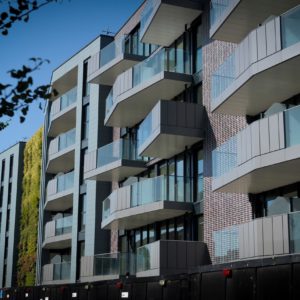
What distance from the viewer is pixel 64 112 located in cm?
4475

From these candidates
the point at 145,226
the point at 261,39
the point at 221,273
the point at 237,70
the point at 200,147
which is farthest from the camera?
the point at 145,226

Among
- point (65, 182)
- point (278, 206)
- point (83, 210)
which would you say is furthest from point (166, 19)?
point (65, 182)

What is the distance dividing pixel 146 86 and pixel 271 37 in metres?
10.6

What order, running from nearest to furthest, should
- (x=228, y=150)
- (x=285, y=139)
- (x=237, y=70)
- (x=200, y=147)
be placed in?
(x=285, y=139)
(x=237, y=70)
(x=228, y=150)
(x=200, y=147)

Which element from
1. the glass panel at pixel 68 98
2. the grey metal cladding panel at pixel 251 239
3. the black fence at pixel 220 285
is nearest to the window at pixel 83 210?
the glass panel at pixel 68 98

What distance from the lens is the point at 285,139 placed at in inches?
720

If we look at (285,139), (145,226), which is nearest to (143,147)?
(145,226)

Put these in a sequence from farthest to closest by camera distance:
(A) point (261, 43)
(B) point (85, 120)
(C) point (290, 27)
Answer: (B) point (85, 120) → (A) point (261, 43) → (C) point (290, 27)

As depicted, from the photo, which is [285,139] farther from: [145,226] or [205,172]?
[145,226]

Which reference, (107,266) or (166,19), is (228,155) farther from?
(107,266)

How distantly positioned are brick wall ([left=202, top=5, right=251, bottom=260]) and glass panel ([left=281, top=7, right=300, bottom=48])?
5395mm

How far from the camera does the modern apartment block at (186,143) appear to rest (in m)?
19.5

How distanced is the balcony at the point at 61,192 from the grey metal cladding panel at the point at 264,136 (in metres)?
24.7

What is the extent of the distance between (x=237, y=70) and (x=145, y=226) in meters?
13.6
